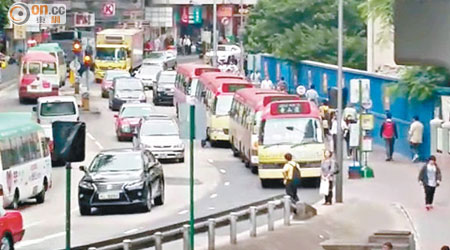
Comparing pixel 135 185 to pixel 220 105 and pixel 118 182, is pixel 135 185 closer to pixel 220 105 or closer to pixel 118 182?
pixel 118 182

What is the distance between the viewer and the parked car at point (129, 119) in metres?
43.1

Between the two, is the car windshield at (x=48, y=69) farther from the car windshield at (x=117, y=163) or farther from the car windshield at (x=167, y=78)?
the car windshield at (x=117, y=163)

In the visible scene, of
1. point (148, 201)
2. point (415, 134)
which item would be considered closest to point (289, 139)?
point (415, 134)

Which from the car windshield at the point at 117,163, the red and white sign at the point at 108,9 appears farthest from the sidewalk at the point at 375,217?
the red and white sign at the point at 108,9

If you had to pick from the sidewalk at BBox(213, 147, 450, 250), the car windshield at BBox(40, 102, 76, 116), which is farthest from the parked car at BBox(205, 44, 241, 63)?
the sidewalk at BBox(213, 147, 450, 250)

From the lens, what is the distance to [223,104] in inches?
1682

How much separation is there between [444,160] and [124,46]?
4398cm

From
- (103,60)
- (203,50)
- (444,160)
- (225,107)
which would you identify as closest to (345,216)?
(444,160)

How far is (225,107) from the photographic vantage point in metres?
42.6

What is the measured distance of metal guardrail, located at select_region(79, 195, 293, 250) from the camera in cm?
1744

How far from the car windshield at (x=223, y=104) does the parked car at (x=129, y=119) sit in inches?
104

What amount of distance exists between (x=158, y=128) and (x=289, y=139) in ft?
24.3

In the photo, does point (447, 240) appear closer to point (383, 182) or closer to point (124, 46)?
point (383, 182)

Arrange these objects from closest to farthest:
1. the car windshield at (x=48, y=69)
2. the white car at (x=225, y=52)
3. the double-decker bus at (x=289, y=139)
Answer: the double-decker bus at (x=289, y=139) < the car windshield at (x=48, y=69) < the white car at (x=225, y=52)
